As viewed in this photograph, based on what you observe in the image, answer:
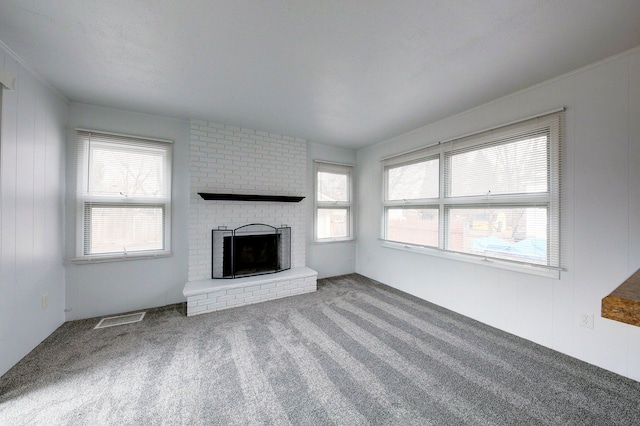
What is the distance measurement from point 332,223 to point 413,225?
5.16 feet

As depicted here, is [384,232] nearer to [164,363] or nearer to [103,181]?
[164,363]

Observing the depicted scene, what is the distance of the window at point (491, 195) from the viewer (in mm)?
2377

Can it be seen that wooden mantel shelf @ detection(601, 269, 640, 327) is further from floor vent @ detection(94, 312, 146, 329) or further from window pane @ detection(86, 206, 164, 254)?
window pane @ detection(86, 206, 164, 254)

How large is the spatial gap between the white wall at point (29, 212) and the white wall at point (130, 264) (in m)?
0.11

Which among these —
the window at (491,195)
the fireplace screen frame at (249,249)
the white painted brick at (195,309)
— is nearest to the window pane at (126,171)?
the fireplace screen frame at (249,249)

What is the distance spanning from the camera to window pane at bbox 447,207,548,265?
2434mm

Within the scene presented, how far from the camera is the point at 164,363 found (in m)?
2.09

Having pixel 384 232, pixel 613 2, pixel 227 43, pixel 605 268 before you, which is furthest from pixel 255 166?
pixel 605 268

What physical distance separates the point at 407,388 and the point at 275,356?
1.13 meters

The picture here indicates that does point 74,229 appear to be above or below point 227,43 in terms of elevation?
below

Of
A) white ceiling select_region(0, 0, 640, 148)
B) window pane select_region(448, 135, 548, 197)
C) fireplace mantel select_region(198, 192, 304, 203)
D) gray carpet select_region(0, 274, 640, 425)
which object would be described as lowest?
gray carpet select_region(0, 274, 640, 425)

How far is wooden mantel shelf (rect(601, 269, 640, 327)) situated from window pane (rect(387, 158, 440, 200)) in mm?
2953

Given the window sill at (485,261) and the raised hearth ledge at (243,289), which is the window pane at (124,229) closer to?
the raised hearth ledge at (243,289)

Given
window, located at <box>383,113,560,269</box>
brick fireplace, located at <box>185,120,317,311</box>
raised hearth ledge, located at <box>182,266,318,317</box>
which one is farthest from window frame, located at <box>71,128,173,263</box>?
window, located at <box>383,113,560,269</box>
